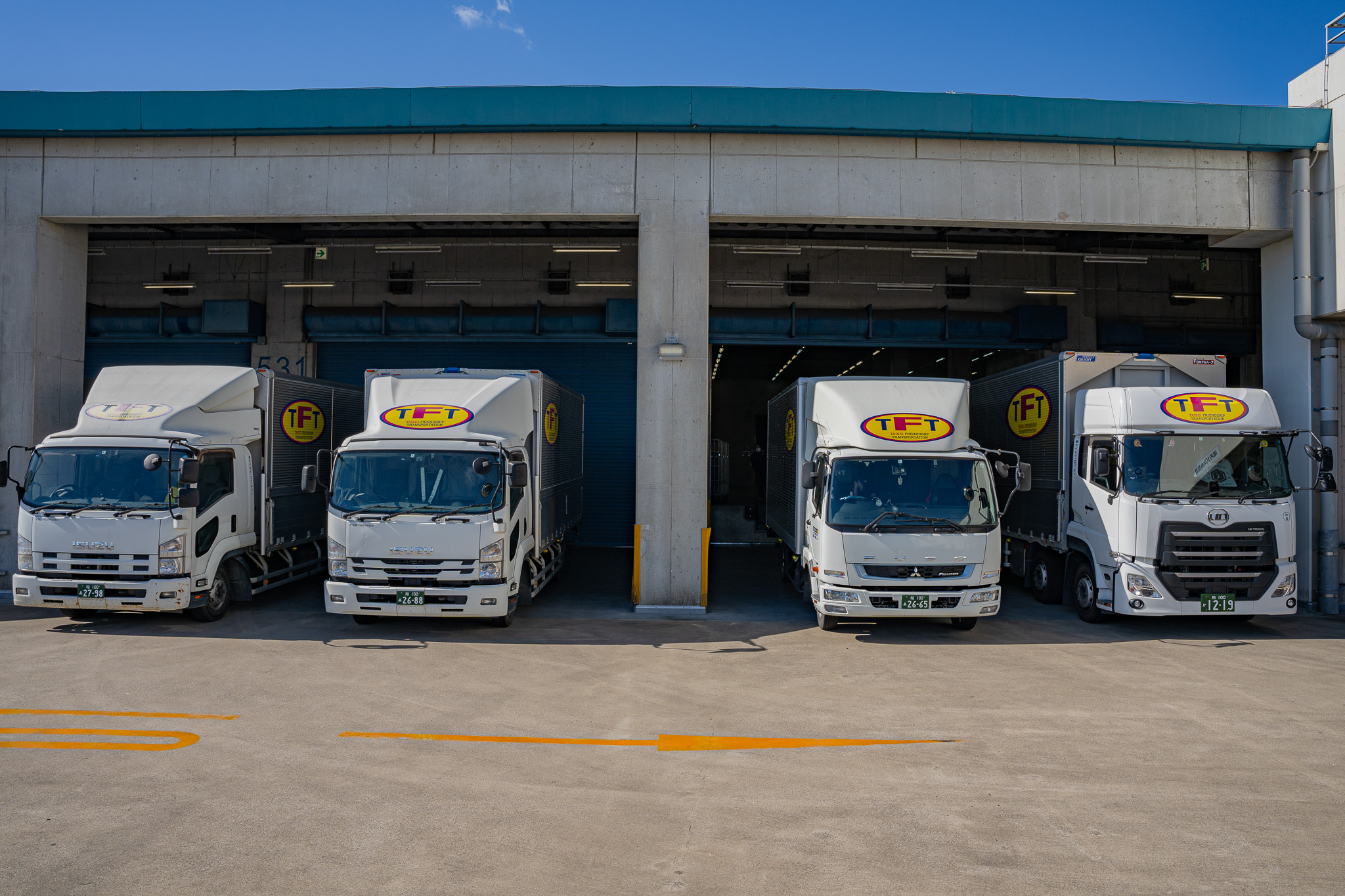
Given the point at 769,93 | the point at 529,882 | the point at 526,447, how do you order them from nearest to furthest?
the point at 529,882, the point at 526,447, the point at 769,93

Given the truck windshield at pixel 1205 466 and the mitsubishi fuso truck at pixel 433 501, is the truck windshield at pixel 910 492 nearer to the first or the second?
the truck windshield at pixel 1205 466

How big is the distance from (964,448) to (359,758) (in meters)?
7.76

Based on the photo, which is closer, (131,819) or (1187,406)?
→ (131,819)

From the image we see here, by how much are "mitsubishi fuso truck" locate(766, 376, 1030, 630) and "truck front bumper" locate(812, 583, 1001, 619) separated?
1 centimetres

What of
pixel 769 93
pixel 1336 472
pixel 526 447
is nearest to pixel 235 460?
pixel 526 447

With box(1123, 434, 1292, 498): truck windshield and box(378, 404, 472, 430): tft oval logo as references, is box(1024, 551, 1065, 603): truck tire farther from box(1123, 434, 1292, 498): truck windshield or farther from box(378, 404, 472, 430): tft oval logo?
box(378, 404, 472, 430): tft oval logo

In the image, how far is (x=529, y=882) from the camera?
405cm

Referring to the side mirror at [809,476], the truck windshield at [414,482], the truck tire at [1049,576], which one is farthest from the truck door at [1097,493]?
the truck windshield at [414,482]

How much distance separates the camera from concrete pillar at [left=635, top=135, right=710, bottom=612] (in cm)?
1209

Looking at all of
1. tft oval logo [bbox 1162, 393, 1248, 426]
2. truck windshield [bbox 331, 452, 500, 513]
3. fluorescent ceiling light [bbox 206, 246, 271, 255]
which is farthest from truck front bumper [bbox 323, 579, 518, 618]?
fluorescent ceiling light [bbox 206, 246, 271, 255]

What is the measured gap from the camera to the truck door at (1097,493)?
10289 millimetres

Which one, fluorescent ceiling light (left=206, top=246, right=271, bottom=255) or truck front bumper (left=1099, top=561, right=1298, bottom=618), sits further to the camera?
fluorescent ceiling light (left=206, top=246, right=271, bottom=255)

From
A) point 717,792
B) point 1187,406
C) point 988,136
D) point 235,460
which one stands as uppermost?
point 988,136

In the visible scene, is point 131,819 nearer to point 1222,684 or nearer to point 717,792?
point 717,792
